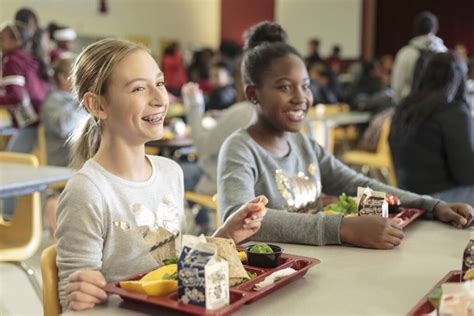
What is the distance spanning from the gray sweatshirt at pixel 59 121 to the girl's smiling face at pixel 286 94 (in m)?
1.96

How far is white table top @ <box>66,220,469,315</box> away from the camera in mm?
1077

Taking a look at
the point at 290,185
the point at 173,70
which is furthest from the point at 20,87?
the point at 173,70

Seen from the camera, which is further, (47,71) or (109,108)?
(47,71)

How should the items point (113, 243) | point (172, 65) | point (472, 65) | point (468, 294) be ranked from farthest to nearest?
point (472, 65), point (172, 65), point (113, 243), point (468, 294)

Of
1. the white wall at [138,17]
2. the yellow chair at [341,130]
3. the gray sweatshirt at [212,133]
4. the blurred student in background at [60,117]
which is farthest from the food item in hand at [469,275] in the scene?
the white wall at [138,17]

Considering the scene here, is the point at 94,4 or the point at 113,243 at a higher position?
the point at 94,4

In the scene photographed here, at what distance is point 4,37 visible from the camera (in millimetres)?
4168

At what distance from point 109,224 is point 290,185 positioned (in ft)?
2.23

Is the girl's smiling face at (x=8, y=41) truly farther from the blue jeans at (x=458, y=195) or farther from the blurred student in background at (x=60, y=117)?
the blue jeans at (x=458, y=195)

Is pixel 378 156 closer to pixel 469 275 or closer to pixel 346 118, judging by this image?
pixel 346 118

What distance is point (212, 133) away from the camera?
302 cm

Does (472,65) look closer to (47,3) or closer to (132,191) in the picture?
(47,3)

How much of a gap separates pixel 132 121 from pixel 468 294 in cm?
78

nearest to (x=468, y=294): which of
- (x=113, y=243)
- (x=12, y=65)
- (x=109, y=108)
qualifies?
(x=113, y=243)
